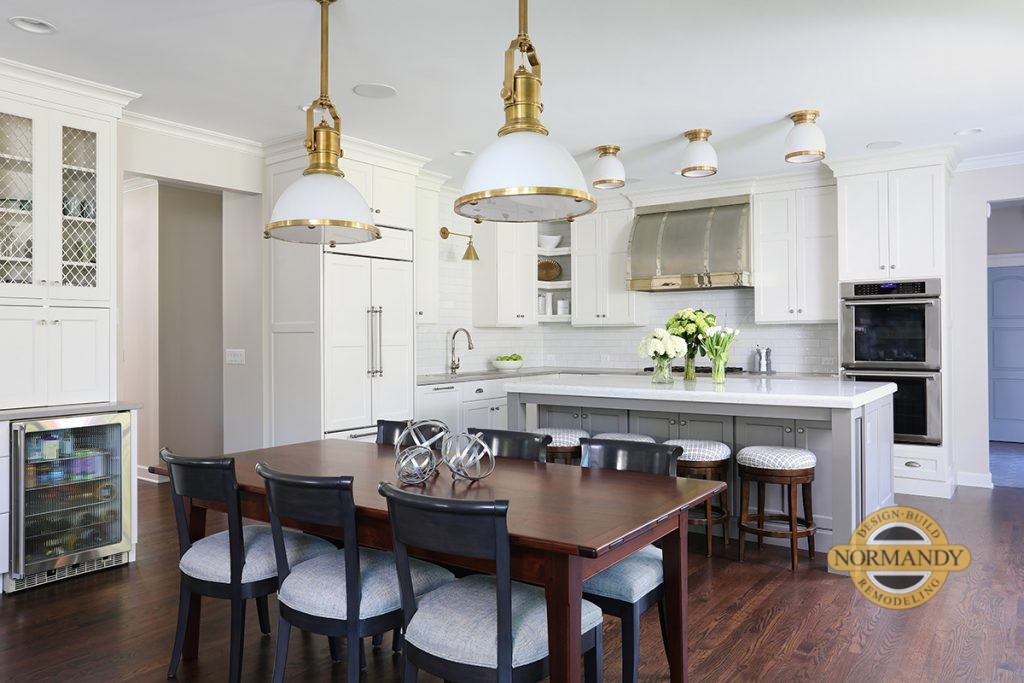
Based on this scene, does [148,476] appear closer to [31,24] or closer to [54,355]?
[54,355]

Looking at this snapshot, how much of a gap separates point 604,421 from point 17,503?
3416mm

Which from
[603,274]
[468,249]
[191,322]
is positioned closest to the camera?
[191,322]

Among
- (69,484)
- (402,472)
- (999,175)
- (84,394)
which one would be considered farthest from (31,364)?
(999,175)

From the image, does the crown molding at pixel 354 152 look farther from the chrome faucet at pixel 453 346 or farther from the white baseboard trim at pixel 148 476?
the white baseboard trim at pixel 148 476

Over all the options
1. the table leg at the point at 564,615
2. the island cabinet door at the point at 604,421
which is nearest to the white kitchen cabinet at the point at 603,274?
the island cabinet door at the point at 604,421

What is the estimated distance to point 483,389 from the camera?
665 cm

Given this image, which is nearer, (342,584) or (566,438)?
(342,584)

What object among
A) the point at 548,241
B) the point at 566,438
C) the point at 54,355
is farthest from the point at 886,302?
the point at 54,355

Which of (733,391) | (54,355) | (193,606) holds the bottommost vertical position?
(193,606)

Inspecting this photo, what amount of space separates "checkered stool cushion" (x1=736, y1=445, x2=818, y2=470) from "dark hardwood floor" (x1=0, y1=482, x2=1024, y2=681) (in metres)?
0.57

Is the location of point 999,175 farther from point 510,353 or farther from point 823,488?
point 510,353

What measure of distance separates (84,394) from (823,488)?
14.2 feet

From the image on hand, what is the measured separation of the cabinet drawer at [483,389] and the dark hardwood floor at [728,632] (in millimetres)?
2850

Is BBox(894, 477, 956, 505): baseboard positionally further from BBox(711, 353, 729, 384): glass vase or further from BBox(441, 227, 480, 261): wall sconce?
BBox(441, 227, 480, 261): wall sconce
